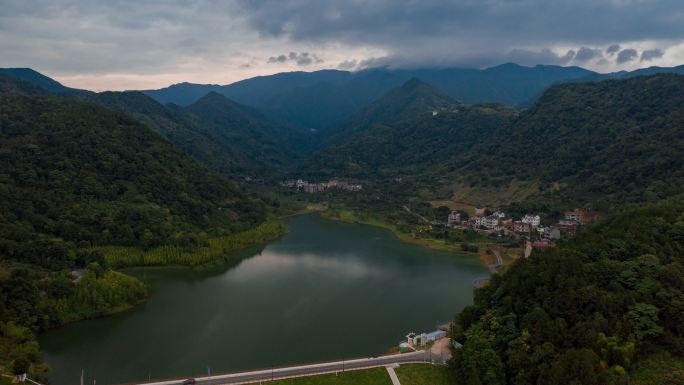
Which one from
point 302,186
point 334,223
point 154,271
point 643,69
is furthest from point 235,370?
point 643,69

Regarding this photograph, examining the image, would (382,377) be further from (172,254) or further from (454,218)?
(454,218)

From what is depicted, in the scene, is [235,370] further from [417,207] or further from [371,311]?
[417,207]

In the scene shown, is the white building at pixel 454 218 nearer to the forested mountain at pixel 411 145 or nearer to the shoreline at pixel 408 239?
the shoreline at pixel 408 239

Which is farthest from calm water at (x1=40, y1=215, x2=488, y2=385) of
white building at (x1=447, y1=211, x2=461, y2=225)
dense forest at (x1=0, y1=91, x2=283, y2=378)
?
white building at (x1=447, y1=211, x2=461, y2=225)

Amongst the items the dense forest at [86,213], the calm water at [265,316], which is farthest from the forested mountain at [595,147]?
the dense forest at [86,213]

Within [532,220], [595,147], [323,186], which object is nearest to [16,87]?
[323,186]
